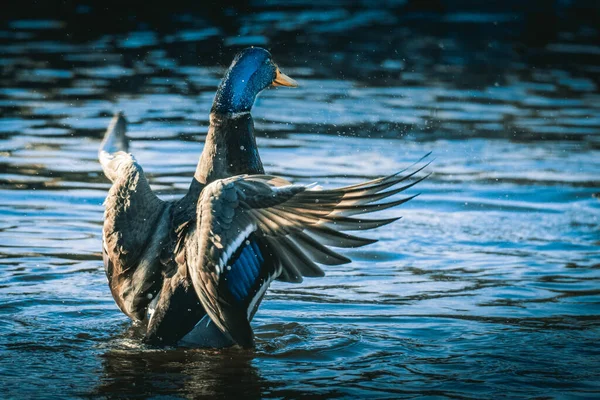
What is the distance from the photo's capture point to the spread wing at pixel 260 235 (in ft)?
17.6

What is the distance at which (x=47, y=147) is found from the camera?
37.3ft

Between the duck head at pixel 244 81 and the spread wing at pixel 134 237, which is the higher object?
the duck head at pixel 244 81

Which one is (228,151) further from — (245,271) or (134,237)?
(245,271)

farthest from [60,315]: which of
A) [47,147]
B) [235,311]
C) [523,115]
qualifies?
[523,115]

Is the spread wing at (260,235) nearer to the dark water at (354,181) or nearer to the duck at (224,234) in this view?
the duck at (224,234)

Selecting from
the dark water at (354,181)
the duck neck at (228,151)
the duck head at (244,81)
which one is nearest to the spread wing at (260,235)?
the dark water at (354,181)

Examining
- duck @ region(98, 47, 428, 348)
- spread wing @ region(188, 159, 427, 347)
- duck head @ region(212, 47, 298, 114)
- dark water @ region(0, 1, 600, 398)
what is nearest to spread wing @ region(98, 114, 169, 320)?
duck @ region(98, 47, 428, 348)

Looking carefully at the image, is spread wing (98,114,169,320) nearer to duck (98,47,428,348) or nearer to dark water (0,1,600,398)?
duck (98,47,428,348)

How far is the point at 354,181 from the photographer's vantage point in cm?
998

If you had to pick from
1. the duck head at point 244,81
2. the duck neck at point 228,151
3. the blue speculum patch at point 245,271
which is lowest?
the blue speculum patch at point 245,271

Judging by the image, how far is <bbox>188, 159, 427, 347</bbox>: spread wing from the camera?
536 cm

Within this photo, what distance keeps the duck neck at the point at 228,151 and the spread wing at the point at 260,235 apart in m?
0.65

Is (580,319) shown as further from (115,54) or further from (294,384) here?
(115,54)

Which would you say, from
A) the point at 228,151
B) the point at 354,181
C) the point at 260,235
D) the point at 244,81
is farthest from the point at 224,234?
the point at 354,181
